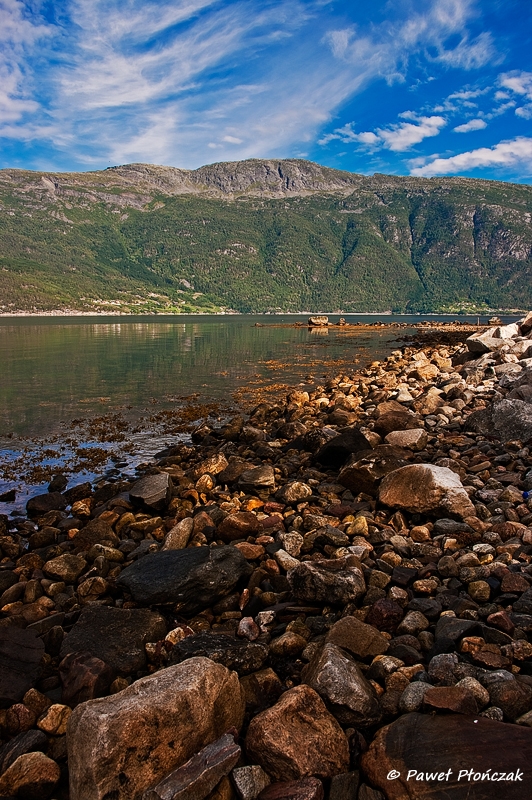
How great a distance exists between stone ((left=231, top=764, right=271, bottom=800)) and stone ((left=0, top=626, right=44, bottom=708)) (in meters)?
2.85

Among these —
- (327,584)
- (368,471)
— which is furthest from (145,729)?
(368,471)

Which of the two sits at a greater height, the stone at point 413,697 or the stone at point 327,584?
the stone at point 413,697

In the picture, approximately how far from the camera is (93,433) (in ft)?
65.5

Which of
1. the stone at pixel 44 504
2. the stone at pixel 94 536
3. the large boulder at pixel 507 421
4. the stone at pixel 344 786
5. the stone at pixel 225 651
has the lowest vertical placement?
the stone at pixel 44 504

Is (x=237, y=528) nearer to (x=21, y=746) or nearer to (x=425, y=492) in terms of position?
(x=425, y=492)

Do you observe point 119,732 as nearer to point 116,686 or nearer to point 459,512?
point 116,686

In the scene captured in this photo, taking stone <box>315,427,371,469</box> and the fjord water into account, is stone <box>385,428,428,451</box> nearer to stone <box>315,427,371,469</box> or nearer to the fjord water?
stone <box>315,427,371,469</box>

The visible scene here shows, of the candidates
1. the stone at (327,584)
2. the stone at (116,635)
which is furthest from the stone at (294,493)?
the stone at (116,635)

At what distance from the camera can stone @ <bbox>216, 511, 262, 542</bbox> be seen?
855 centimetres

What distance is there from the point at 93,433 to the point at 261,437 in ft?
25.6

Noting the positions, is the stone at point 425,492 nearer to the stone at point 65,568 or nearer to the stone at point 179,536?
the stone at point 179,536

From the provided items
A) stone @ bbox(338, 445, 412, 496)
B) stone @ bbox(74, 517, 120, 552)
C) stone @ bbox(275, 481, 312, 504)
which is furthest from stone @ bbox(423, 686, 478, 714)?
stone @ bbox(74, 517, 120, 552)

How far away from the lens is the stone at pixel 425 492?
25.4ft

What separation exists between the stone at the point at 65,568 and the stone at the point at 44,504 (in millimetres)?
4114
